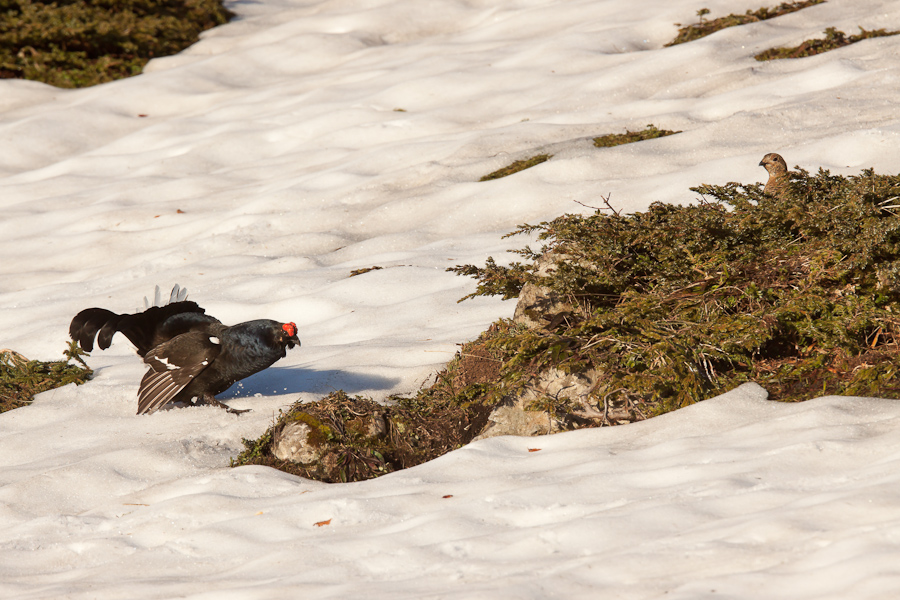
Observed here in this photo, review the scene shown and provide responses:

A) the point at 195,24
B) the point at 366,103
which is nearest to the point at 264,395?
the point at 366,103

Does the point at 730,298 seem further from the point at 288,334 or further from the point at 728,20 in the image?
the point at 728,20

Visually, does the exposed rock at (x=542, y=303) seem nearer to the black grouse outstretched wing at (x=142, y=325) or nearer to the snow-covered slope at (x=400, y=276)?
the snow-covered slope at (x=400, y=276)

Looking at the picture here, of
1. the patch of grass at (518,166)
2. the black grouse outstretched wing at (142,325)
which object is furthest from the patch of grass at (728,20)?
the black grouse outstretched wing at (142,325)

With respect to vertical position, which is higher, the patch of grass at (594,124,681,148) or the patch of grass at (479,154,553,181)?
the patch of grass at (594,124,681,148)

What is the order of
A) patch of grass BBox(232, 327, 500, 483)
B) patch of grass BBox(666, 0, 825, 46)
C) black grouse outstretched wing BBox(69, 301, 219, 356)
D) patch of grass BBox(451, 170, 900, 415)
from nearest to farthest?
patch of grass BBox(451, 170, 900, 415) → patch of grass BBox(232, 327, 500, 483) → black grouse outstretched wing BBox(69, 301, 219, 356) → patch of grass BBox(666, 0, 825, 46)

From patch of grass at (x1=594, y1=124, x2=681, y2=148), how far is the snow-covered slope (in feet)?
0.68

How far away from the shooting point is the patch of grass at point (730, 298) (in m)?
4.54

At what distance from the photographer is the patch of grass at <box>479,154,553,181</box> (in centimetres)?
1045

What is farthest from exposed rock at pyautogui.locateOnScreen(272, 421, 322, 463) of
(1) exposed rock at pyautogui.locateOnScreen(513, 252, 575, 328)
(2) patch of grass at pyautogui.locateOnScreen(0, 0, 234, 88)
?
(2) patch of grass at pyautogui.locateOnScreen(0, 0, 234, 88)

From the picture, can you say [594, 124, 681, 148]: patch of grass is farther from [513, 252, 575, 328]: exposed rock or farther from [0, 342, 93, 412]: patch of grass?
[0, 342, 93, 412]: patch of grass

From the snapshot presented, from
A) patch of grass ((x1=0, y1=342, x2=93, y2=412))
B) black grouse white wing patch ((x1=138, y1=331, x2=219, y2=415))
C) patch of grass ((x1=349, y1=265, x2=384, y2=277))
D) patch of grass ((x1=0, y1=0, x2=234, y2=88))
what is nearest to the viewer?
black grouse white wing patch ((x1=138, y1=331, x2=219, y2=415))

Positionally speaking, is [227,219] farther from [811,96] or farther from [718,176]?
[811,96]

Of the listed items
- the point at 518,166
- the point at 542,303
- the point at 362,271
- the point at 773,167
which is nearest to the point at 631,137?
the point at 518,166

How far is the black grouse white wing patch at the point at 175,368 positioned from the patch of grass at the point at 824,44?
9537 mm
